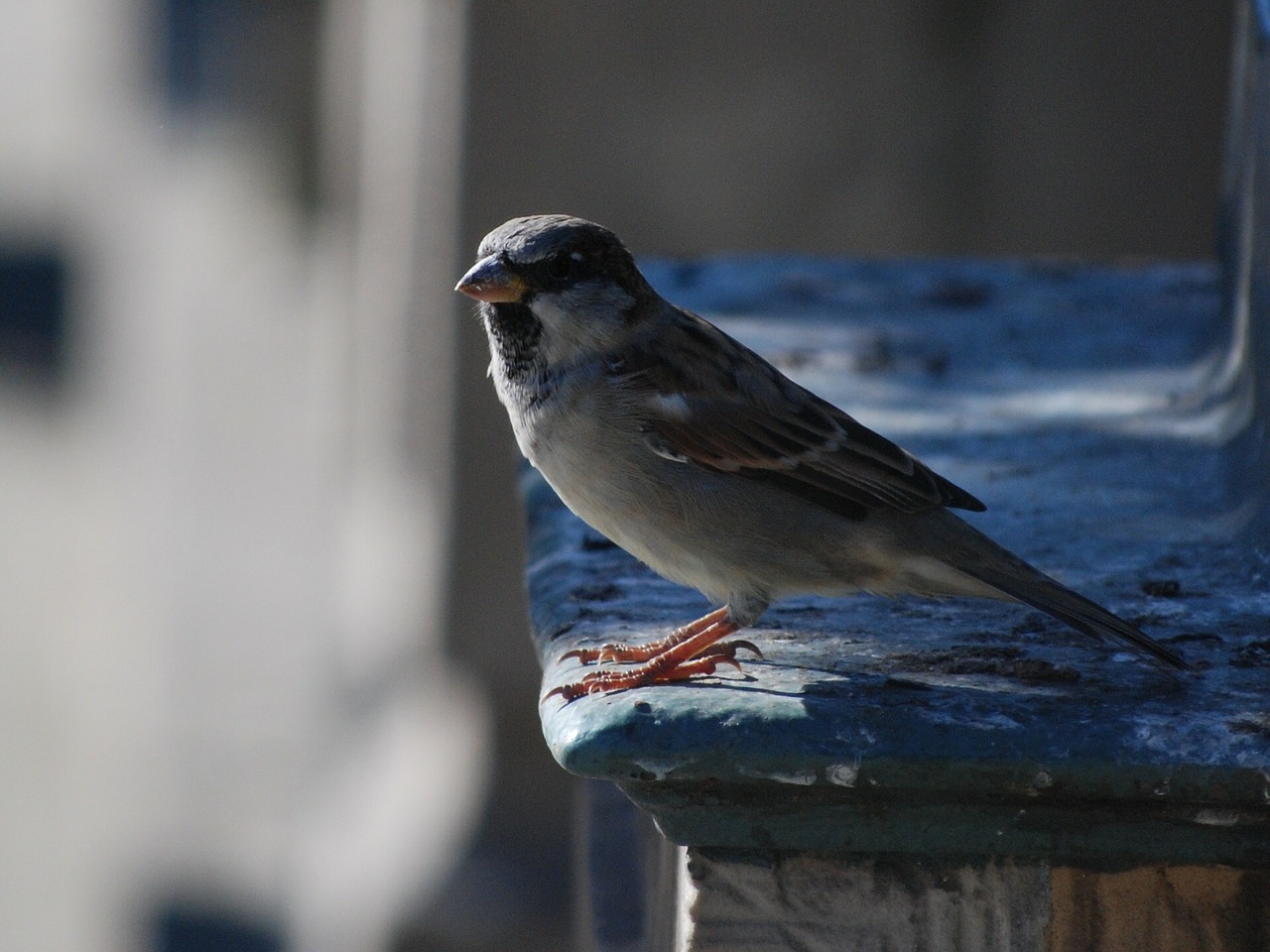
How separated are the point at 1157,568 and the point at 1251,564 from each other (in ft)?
0.46

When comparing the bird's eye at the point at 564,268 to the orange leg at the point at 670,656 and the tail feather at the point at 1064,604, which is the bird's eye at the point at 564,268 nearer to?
the orange leg at the point at 670,656

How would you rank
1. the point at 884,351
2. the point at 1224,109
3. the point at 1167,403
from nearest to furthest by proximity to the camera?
the point at 1167,403 < the point at 884,351 < the point at 1224,109

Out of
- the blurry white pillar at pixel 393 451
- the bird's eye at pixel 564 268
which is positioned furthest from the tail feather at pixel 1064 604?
the blurry white pillar at pixel 393 451

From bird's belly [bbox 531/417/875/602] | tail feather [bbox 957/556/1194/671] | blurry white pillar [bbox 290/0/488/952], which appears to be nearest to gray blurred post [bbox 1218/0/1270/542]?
tail feather [bbox 957/556/1194/671]

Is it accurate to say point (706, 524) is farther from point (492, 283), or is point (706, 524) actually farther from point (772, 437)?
point (492, 283)

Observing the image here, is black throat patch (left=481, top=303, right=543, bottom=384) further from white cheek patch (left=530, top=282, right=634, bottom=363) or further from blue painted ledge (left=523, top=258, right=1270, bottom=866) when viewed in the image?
blue painted ledge (left=523, top=258, right=1270, bottom=866)

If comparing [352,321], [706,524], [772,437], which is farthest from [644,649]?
[352,321]

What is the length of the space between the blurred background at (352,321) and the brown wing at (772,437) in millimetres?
3714

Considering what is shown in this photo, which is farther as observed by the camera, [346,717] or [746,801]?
[346,717]

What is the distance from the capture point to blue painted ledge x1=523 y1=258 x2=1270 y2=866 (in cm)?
194

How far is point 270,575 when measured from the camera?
866 cm

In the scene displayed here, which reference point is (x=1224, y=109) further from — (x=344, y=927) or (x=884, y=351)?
(x=344, y=927)

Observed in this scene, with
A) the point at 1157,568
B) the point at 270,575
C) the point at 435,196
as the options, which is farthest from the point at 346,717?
the point at 1157,568

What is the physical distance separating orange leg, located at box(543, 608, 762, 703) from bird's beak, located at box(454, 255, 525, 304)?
689mm
